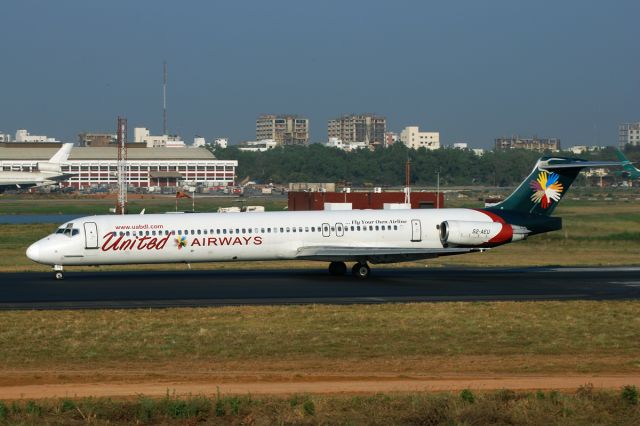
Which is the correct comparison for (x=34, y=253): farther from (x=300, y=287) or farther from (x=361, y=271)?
(x=361, y=271)

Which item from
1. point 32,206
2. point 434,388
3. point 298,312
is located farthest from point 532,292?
point 32,206

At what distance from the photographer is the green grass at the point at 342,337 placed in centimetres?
2243

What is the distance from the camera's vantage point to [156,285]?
37250 mm

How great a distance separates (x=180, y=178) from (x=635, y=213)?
121 meters

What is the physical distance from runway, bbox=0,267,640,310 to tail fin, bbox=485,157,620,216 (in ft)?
9.23

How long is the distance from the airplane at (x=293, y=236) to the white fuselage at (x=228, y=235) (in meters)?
0.04

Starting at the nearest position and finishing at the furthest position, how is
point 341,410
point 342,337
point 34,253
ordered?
1. point 341,410
2. point 342,337
3. point 34,253

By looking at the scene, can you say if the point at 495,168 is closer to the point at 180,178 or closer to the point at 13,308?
the point at 180,178

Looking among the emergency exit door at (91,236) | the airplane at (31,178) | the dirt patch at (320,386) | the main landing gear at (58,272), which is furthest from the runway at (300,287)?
the airplane at (31,178)

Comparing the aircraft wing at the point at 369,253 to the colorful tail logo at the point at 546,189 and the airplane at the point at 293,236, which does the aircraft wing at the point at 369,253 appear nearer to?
the airplane at the point at 293,236

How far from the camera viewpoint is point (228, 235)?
39.9 m

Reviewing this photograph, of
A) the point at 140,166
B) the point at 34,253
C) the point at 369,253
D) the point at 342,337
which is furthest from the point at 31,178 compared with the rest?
the point at 342,337

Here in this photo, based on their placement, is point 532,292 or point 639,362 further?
point 532,292

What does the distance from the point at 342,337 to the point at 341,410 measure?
8.13 meters
